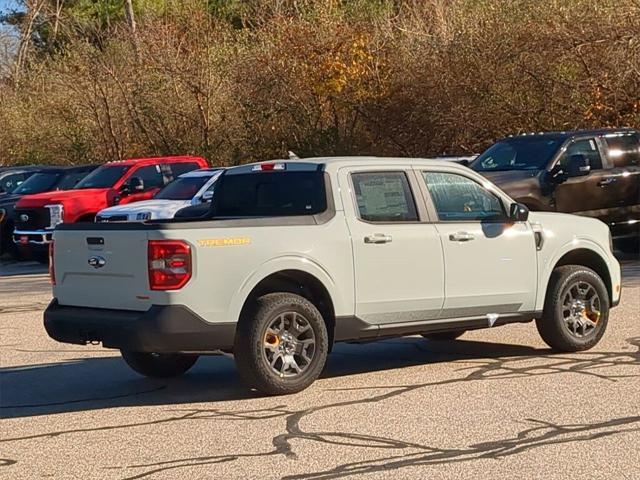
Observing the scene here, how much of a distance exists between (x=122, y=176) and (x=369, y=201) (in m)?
13.9

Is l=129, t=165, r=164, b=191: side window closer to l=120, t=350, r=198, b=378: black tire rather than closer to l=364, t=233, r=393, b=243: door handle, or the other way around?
l=120, t=350, r=198, b=378: black tire

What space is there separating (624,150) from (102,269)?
38.7 ft

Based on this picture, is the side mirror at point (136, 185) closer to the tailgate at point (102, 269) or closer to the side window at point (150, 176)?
the side window at point (150, 176)

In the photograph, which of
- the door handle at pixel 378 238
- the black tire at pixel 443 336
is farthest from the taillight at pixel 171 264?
the black tire at pixel 443 336

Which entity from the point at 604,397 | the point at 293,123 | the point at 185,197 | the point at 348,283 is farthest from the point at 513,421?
the point at 293,123

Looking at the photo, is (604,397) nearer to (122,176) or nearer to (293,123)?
(122,176)

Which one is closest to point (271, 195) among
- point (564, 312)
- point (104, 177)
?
point (564, 312)

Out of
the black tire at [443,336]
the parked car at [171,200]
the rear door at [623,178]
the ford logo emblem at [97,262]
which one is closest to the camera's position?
the ford logo emblem at [97,262]

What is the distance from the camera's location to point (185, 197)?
20969mm

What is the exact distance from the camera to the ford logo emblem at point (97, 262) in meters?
9.09

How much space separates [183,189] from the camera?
2127 centimetres

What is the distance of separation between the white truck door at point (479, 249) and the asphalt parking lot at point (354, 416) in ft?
1.85

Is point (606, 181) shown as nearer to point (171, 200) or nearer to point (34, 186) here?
point (171, 200)

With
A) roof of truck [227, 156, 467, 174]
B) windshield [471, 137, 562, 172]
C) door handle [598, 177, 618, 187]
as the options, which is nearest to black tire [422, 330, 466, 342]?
roof of truck [227, 156, 467, 174]
